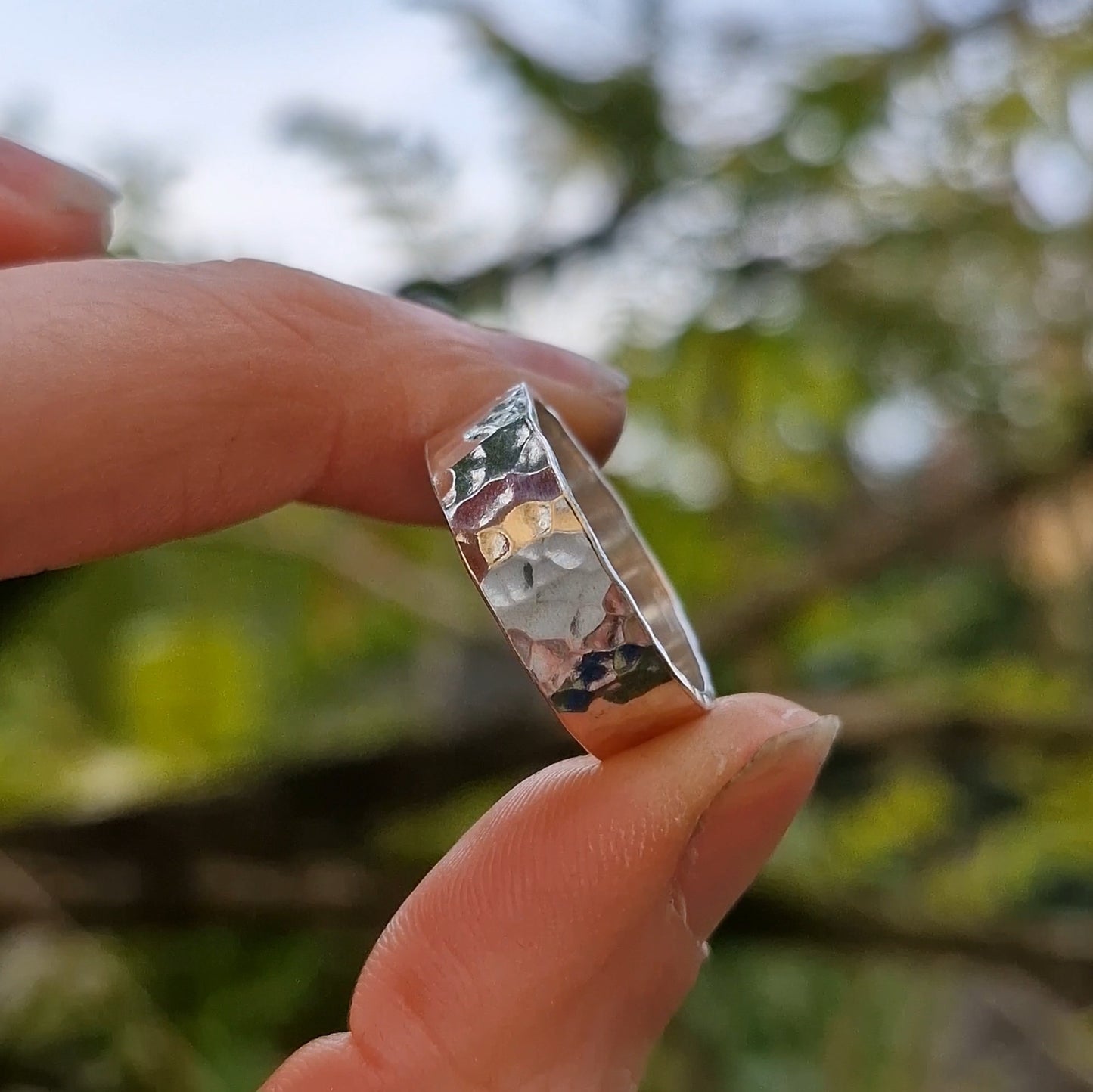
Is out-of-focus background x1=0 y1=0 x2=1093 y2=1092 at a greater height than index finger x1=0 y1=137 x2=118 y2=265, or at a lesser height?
lesser

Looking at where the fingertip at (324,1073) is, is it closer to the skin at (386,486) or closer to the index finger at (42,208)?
the skin at (386,486)

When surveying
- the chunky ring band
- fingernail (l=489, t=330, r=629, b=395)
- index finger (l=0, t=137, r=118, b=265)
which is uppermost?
index finger (l=0, t=137, r=118, b=265)

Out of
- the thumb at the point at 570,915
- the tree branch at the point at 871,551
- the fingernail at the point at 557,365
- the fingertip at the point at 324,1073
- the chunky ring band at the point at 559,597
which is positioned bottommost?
the tree branch at the point at 871,551

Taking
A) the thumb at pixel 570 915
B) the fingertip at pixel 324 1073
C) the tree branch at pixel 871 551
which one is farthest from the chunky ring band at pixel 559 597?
the tree branch at pixel 871 551

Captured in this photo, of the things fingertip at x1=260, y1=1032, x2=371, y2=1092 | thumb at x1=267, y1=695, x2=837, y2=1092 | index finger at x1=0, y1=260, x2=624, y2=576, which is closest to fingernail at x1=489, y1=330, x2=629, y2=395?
index finger at x1=0, y1=260, x2=624, y2=576

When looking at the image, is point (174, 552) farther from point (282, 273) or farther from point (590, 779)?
point (590, 779)

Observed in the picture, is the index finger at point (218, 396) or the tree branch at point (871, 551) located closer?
the index finger at point (218, 396)

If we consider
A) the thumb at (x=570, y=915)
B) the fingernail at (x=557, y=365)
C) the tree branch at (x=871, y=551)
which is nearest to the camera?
the thumb at (x=570, y=915)

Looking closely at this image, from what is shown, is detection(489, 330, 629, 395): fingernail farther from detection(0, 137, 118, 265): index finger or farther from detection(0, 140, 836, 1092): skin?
detection(0, 137, 118, 265): index finger
